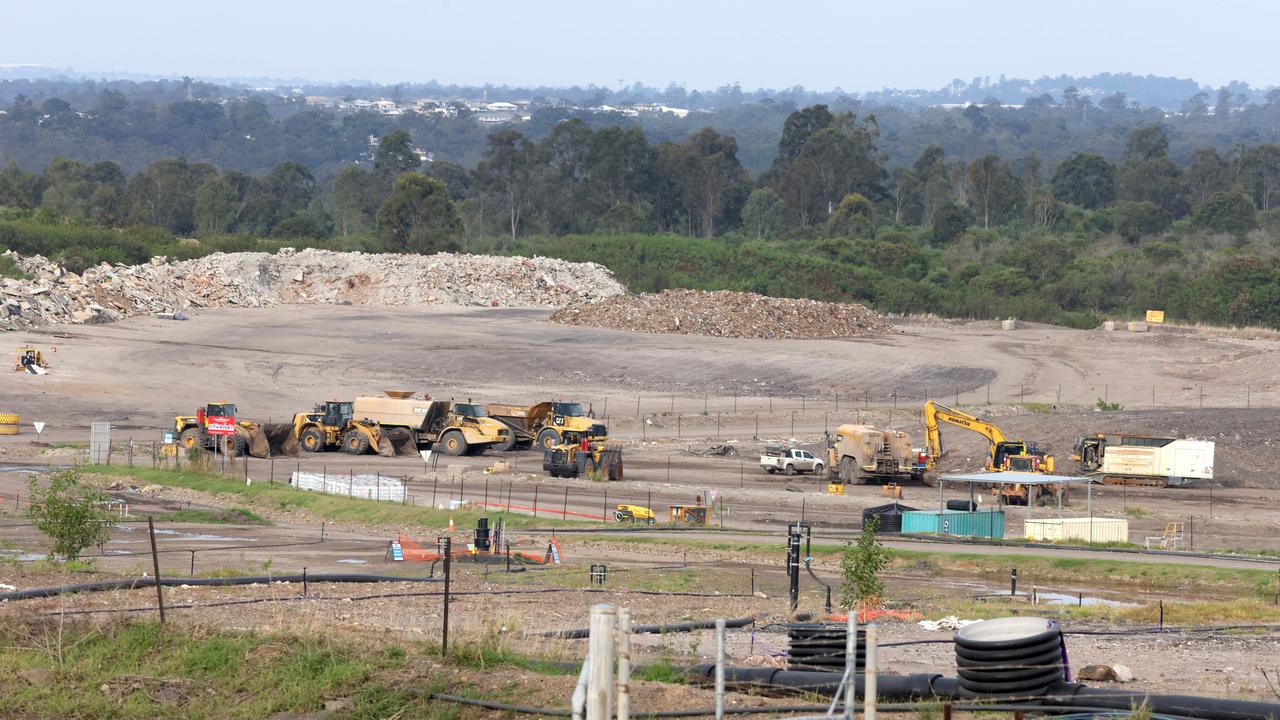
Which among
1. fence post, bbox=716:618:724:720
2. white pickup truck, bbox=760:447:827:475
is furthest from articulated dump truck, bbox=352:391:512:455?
fence post, bbox=716:618:724:720

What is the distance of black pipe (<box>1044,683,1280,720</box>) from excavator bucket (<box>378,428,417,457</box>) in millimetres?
38990

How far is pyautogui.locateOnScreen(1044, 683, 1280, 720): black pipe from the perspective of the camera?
39.8ft

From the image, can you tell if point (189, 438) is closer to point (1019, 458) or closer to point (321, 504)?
point (321, 504)

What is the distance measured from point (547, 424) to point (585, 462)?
5.20m

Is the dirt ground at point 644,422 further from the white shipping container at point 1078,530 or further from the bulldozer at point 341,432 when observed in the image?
the bulldozer at point 341,432

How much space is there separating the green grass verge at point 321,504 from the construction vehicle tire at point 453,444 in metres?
8.62

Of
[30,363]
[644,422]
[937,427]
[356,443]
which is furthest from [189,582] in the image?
[30,363]

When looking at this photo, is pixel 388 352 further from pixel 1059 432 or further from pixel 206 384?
pixel 1059 432

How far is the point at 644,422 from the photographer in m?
58.9

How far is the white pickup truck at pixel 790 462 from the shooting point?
47.7 m

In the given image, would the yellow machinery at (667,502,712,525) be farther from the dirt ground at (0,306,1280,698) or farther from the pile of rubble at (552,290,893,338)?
the pile of rubble at (552,290,893,338)

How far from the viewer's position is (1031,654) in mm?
12148

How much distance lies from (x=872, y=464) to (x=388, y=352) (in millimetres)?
34163

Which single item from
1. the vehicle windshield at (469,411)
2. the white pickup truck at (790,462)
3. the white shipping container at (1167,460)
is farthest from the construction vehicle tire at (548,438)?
the white shipping container at (1167,460)
